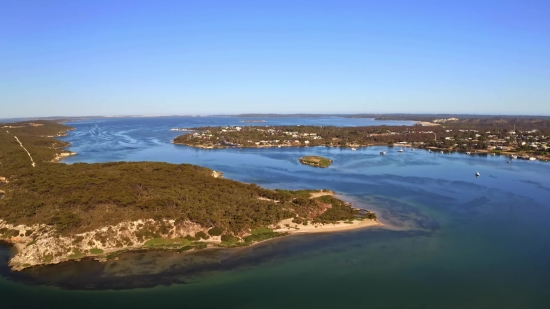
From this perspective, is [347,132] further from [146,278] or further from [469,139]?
[146,278]

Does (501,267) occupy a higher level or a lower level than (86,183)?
lower

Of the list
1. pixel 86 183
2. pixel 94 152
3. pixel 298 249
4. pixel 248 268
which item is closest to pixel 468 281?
pixel 298 249

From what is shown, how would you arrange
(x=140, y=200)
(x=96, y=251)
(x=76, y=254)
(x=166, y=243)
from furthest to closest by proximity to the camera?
(x=140, y=200), (x=166, y=243), (x=96, y=251), (x=76, y=254)

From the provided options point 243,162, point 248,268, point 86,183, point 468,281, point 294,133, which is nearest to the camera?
point 468,281

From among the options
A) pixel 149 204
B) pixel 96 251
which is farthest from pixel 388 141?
pixel 96 251

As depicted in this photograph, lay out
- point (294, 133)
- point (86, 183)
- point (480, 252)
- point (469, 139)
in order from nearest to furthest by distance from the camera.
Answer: point (480, 252), point (86, 183), point (469, 139), point (294, 133)

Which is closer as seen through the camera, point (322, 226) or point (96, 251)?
point (96, 251)

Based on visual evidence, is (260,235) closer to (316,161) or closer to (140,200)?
(140,200)

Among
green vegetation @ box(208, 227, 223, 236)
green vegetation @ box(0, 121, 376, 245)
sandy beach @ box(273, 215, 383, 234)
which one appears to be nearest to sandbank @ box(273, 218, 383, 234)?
sandy beach @ box(273, 215, 383, 234)
